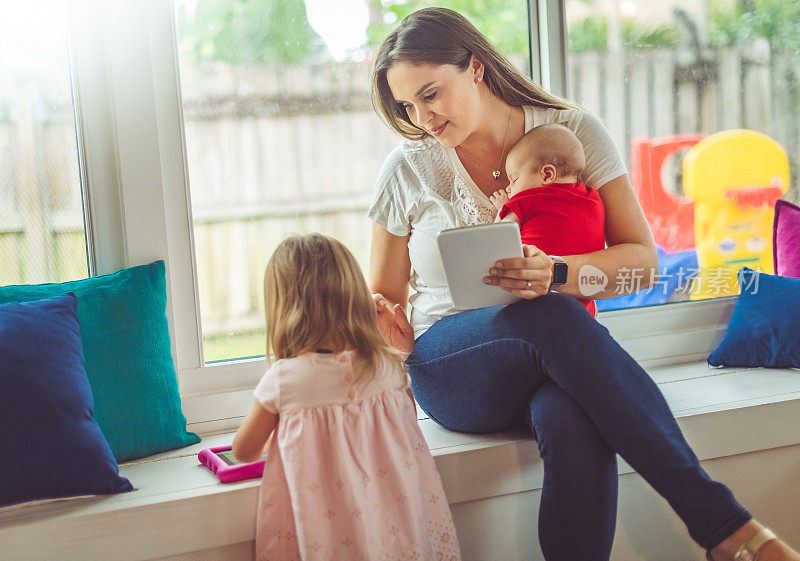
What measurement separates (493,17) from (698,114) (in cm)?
65

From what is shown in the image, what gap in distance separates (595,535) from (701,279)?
115cm

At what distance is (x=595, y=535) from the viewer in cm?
129

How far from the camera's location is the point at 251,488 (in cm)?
138

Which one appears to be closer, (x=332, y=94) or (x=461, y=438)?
(x=461, y=438)

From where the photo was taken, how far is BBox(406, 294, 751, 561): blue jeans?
127 cm

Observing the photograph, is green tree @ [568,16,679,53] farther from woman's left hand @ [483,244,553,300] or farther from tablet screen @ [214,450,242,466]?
tablet screen @ [214,450,242,466]

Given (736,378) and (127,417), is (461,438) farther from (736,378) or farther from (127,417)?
(736,378)

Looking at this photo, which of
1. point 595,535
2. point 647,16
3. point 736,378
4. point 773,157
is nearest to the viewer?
point 595,535

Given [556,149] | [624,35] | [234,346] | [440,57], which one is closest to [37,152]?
[234,346]

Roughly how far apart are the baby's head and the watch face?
6.7 inches

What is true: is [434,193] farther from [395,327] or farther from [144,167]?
[144,167]

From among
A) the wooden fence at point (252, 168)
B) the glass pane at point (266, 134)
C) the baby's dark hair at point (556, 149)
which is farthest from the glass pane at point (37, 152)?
the baby's dark hair at point (556, 149)

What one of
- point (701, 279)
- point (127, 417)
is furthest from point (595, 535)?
point (701, 279)

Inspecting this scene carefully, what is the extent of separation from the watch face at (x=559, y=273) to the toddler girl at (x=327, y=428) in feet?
1.19
